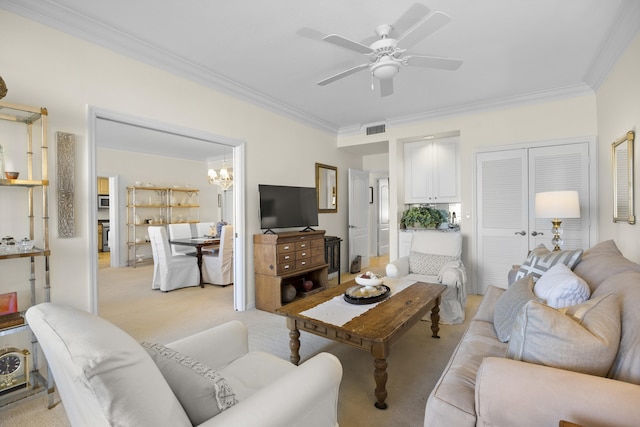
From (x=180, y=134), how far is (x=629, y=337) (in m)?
3.56

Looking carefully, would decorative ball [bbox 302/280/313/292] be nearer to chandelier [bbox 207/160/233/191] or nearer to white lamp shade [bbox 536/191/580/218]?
white lamp shade [bbox 536/191/580/218]

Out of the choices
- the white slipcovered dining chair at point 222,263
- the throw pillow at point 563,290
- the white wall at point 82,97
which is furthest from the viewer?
the white slipcovered dining chair at point 222,263

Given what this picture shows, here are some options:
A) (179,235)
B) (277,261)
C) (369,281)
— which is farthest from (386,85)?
(179,235)

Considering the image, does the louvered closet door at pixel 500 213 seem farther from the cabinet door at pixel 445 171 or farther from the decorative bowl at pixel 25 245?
the decorative bowl at pixel 25 245

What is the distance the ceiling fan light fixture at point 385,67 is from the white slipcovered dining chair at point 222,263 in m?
3.44

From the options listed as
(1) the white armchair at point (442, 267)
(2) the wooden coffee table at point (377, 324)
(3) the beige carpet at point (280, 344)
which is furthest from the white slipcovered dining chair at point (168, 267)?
(1) the white armchair at point (442, 267)

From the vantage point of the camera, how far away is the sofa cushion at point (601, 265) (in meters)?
1.66

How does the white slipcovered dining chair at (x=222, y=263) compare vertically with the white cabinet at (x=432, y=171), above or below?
below

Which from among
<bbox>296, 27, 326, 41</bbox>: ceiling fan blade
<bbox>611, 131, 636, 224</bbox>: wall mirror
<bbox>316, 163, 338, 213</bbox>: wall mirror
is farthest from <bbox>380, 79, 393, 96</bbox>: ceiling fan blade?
<bbox>316, 163, 338, 213</bbox>: wall mirror

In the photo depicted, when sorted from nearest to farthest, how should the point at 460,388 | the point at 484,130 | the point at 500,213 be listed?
the point at 460,388 < the point at 500,213 < the point at 484,130

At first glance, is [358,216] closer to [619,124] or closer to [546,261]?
[619,124]

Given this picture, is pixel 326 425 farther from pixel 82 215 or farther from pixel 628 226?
pixel 628 226

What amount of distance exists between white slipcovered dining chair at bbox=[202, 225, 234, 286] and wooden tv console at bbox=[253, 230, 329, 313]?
1.15m

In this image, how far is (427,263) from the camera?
152 inches
